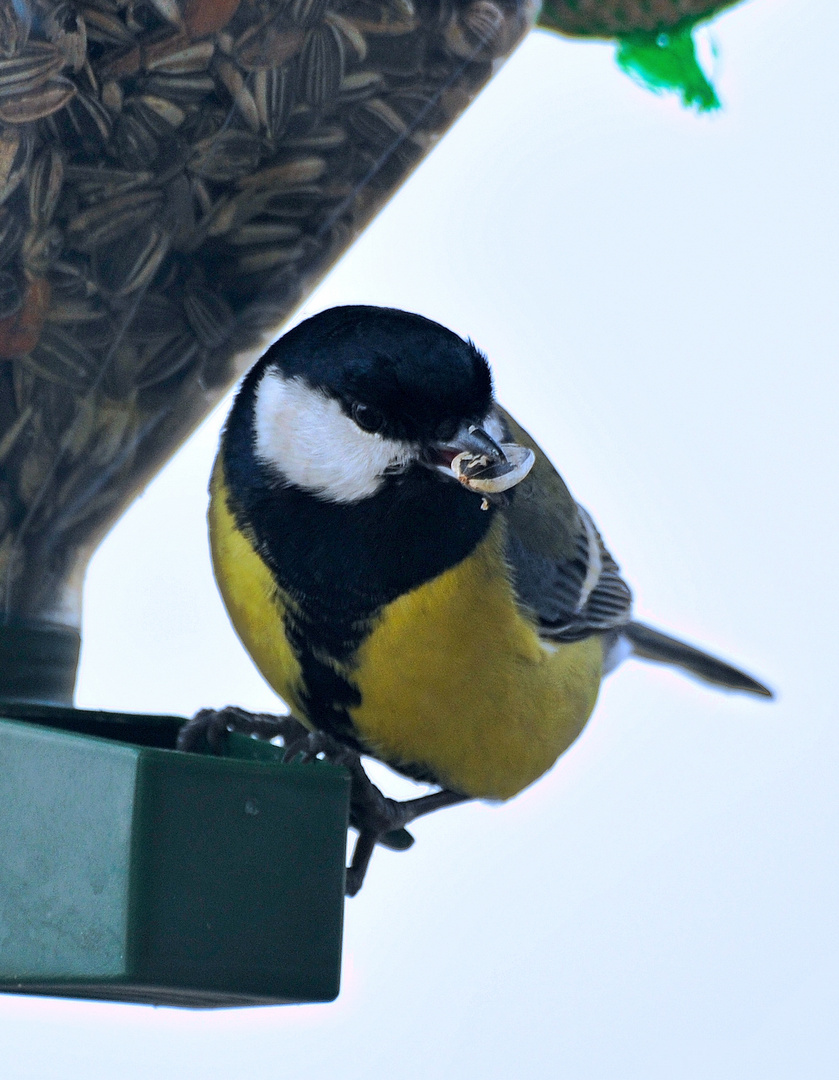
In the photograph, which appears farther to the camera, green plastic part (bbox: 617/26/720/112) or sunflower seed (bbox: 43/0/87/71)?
green plastic part (bbox: 617/26/720/112)

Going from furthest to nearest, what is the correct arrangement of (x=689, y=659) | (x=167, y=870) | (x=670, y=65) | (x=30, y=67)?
1. (x=689, y=659)
2. (x=670, y=65)
3. (x=30, y=67)
4. (x=167, y=870)

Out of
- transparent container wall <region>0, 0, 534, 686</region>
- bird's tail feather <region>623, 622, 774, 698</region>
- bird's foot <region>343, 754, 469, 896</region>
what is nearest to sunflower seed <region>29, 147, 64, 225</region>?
transparent container wall <region>0, 0, 534, 686</region>

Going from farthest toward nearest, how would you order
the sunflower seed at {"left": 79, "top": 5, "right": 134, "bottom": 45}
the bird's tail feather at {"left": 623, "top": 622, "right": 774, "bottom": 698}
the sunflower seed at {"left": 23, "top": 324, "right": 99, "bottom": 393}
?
the bird's tail feather at {"left": 623, "top": 622, "right": 774, "bottom": 698} → the sunflower seed at {"left": 23, "top": 324, "right": 99, "bottom": 393} → the sunflower seed at {"left": 79, "top": 5, "right": 134, "bottom": 45}

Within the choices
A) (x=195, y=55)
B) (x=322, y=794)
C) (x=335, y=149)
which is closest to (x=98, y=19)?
(x=195, y=55)

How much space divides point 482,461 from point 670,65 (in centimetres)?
36

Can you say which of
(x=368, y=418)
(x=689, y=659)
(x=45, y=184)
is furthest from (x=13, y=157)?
(x=689, y=659)

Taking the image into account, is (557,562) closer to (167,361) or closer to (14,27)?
(167,361)

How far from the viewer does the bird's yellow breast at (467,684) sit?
806 millimetres

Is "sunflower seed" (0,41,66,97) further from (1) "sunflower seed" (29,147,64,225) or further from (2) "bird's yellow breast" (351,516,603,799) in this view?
(2) "bird's yellow breast" (351,516,603,799)

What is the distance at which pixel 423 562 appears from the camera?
0.81 meters

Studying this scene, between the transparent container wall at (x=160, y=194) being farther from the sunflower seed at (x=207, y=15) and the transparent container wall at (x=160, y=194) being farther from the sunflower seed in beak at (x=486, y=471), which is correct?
the sunflower seed in beak at (x=486, y=471)

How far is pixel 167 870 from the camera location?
1.93ft

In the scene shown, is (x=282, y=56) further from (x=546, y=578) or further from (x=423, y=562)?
(x=546, y=578)

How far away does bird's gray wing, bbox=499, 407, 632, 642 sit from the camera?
946mm
